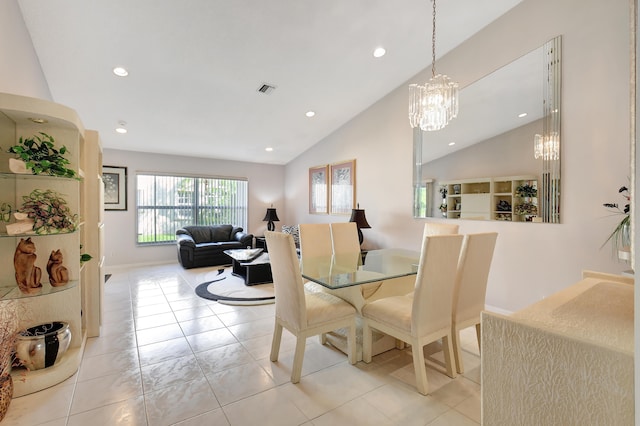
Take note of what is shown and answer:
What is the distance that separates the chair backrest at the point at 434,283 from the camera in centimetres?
194

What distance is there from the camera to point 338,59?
360cm

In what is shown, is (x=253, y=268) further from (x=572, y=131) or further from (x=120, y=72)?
(x=572, y=131)

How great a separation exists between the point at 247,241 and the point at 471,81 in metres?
4.95

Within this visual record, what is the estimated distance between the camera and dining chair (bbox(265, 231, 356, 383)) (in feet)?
6.78

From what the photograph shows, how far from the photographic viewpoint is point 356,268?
2676 mm

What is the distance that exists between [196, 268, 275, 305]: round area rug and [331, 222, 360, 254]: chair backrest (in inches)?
46.2

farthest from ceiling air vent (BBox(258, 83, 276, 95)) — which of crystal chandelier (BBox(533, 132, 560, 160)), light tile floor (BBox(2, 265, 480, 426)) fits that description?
crystal chandelier (BBox(533, 132, 560, 160))

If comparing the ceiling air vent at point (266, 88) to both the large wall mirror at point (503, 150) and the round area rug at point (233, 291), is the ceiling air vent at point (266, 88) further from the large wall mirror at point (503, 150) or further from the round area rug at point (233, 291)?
the round area rug at point (233, 291)

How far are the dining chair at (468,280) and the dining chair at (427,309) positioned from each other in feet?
0.32

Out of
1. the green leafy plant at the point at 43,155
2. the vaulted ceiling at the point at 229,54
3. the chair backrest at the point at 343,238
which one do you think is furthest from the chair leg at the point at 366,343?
the vaulted ceiling at the point at 229,54

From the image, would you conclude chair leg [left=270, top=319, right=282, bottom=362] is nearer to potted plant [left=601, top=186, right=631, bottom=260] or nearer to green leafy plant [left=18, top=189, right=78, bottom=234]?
green leafy plant [left=18, top=189, right=78, bottom=234]

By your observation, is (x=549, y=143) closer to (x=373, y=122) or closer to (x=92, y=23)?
(x=373, y=122)

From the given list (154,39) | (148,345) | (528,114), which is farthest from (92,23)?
(528,114)

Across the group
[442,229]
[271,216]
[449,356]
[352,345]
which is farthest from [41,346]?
[271,216]
